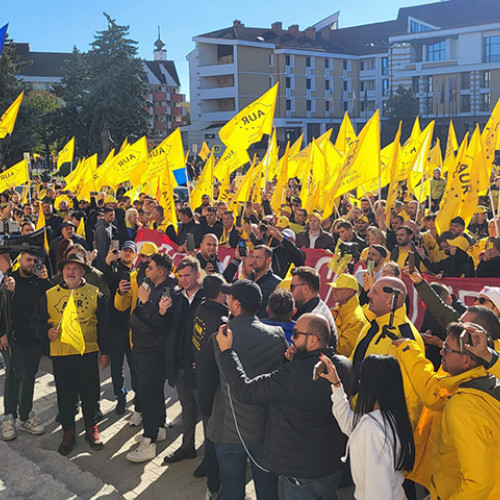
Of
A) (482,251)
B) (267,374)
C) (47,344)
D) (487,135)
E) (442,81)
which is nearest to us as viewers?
(267,374)

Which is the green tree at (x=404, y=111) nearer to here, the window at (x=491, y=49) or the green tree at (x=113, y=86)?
the window at (x=491, y=49)

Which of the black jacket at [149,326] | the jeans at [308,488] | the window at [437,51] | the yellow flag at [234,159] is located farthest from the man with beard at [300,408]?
the window at [437,51]

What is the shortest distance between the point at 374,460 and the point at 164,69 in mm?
105892

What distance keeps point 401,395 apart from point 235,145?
8.65 meters

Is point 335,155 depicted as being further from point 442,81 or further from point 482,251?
point 442,81

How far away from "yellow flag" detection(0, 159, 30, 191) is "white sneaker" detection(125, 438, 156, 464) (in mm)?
8862

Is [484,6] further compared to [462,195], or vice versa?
[484,6]

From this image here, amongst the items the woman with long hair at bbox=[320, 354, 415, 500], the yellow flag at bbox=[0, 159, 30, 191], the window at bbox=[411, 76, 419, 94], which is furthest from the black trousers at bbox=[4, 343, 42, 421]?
the window at bbox=[411, 76, 419, 94]

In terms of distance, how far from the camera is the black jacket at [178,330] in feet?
17.8

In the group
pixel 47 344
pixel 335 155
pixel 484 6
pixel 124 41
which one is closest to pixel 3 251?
pixel 47 344

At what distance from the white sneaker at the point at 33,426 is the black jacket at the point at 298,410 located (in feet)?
10.7

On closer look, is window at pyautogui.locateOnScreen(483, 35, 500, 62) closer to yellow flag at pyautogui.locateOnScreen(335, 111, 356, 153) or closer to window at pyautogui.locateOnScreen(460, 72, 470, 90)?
window at pyautogui.locateOnScreen(460, 72, 470, 90)

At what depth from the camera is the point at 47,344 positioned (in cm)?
589

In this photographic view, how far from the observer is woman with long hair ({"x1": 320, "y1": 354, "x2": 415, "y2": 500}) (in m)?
3.14
